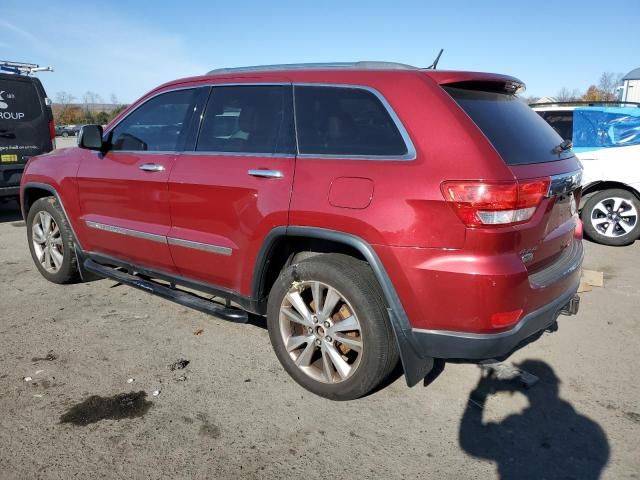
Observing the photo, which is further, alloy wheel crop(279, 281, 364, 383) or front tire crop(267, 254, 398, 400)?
alloy wheel crop(279, 281, 364, 383)

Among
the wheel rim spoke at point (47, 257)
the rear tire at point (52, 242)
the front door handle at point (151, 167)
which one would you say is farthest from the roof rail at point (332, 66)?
the wheel rim spoke at point (47, 257)

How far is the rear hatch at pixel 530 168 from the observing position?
2.45m

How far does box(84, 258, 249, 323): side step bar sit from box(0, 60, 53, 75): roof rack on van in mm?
6327

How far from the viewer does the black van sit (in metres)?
7.67

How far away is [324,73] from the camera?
9.81ft

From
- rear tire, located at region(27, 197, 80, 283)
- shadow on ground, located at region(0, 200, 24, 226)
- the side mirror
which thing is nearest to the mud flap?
the side mirror

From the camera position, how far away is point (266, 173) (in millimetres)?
2984

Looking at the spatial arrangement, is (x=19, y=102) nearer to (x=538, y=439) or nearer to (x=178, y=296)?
(x=178, y=296)

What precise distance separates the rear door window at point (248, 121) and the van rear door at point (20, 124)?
5.79 m

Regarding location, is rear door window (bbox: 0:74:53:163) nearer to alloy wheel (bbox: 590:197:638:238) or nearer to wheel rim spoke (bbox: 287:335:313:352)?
wheel rim spoke (bbox: 287:335:313:352)

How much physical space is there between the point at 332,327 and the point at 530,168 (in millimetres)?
1358

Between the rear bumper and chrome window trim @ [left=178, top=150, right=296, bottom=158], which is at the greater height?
chrome window trim @ [left=178, top=150, right=296, bottom=158]

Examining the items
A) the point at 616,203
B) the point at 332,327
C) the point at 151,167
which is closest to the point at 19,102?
the point at 151,167

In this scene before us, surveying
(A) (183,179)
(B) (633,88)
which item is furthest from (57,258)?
(B) (633,88)
